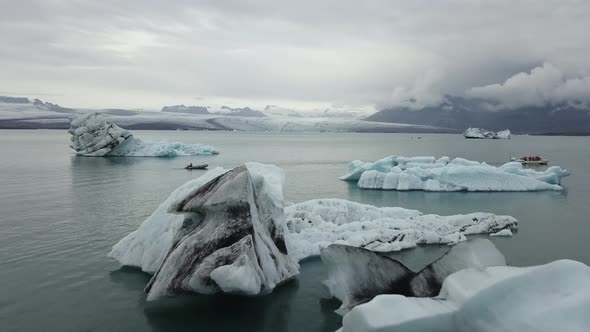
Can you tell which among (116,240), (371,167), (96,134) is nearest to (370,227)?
(116,240)

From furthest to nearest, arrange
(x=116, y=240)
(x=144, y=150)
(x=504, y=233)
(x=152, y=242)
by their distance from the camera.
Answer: (x=144, y=150), (x=504, y=233), (x=116, y=240), (x=152, y=242)

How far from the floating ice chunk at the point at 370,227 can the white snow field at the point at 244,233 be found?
4cm

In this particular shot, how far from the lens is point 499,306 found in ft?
19.5

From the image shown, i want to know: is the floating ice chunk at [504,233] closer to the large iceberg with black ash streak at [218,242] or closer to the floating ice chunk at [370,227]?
the floating ice chunk at [370,227]

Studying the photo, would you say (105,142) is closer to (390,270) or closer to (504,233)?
(504,233)

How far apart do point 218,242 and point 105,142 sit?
153 feet

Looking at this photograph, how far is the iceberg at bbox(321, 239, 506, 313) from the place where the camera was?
27.5 feet

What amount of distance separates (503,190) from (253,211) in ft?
73.2

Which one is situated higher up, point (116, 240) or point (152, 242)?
point (152, 242)

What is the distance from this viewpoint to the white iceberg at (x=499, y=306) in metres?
5.47

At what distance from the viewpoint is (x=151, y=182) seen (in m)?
31.1

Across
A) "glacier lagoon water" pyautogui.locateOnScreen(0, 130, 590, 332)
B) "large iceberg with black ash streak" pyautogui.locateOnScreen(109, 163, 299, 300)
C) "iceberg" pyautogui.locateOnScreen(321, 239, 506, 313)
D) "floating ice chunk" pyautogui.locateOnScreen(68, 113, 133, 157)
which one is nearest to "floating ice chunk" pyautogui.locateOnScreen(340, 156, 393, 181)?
"glacier lagoon water" pyautogui.locateOnScreen(0, 130, 590, 332)

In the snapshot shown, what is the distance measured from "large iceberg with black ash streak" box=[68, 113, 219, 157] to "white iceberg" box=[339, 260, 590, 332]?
5009 cm

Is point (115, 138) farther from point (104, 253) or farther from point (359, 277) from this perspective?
point (359, 277)
